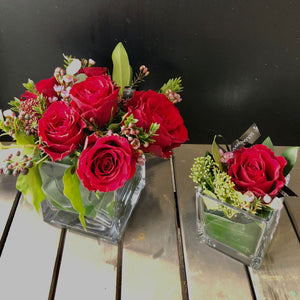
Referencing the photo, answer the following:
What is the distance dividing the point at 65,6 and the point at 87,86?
34 centimetres

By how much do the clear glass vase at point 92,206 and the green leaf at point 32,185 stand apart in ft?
0.07

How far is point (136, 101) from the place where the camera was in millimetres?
634

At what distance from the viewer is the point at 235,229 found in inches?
25.2

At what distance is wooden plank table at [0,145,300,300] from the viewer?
2.05 feet

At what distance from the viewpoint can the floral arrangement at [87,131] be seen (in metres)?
0.53

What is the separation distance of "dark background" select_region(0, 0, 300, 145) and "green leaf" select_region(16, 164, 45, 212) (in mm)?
379

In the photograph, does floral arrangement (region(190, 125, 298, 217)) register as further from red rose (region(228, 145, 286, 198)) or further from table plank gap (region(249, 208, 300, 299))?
table plank gap (region(249, 208, 300, 299))

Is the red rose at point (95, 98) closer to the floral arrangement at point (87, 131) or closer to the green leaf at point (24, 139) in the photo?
the floral arrangement at point (87, 131)

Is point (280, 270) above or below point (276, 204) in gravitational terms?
below

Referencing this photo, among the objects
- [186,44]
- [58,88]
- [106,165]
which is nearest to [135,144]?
[106,165]

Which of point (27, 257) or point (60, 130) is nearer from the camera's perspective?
point (60, 130)

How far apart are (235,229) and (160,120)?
251mm

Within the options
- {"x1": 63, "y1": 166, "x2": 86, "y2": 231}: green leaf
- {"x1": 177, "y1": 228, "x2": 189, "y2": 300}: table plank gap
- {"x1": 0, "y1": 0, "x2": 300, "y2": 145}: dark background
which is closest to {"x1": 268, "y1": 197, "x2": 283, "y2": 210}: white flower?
{"x1": 177, "y1": 228, "x2": 189, "y2": 300}: table plank gap

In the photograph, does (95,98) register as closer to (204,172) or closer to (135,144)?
(135,144)
